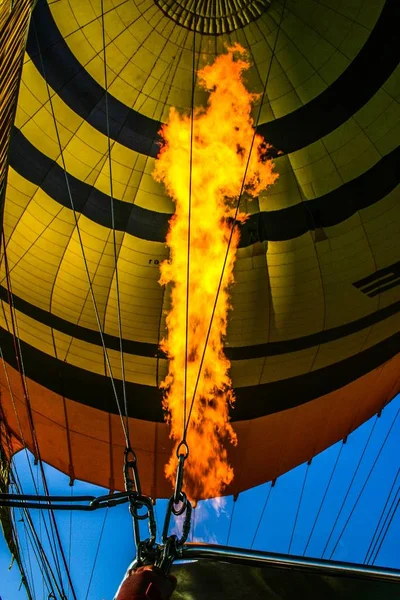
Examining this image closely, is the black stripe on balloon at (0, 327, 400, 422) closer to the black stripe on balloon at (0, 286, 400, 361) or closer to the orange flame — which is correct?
the orange flame

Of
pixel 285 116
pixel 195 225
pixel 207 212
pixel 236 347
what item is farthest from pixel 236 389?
pixel 285 116

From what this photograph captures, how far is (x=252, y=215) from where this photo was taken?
6859 millimetres

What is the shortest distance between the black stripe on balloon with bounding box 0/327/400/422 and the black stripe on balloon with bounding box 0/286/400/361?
0.50 meters

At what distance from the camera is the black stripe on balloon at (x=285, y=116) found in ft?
20.1

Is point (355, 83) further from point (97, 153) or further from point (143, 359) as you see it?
point (143, 359)

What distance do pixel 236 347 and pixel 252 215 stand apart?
1743 mm

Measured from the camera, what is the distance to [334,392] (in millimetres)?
8578

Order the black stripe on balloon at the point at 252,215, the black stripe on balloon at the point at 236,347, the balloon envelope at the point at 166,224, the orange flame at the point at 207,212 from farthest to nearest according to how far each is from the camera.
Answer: the black stripe on balloon at the point at 236,347, the black stripe on balloon at the point at 252,215, the orange flame at the point at 207,212, the balloon envelope at the point at 166,224

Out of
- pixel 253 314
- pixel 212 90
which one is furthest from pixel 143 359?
pixel 212 90

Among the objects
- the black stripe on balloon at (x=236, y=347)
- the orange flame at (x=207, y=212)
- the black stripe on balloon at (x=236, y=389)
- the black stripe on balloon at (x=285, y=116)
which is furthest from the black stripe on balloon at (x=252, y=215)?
the black stripe on balloon at (x=236, y=389)

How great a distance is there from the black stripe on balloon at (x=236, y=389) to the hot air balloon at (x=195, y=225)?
0.09 ft

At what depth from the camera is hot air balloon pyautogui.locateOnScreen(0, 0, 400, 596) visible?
6.23 meters

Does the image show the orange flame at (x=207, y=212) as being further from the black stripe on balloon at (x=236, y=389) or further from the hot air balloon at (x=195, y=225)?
the black stripe on balloon at (x=236, y=389)

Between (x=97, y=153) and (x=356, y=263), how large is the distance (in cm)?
320
